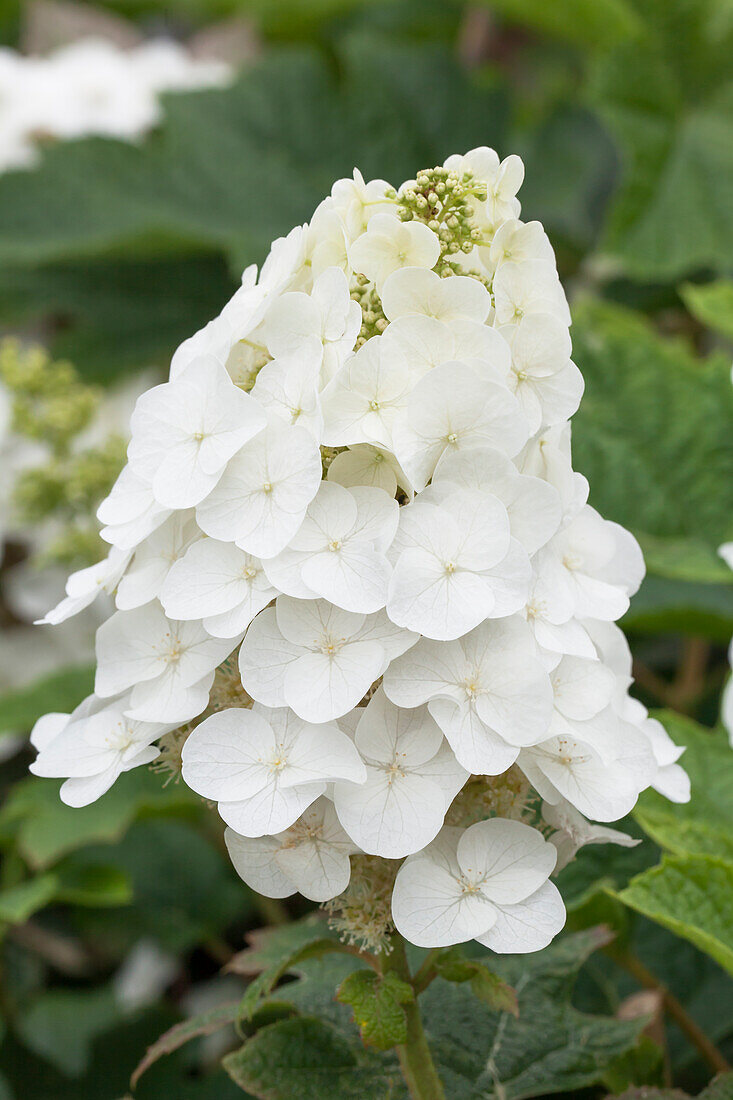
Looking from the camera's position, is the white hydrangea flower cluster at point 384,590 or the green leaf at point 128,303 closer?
the white hydrangea flower cluster at point 384,590

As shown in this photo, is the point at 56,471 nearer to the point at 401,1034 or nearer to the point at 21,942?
the point at 21,942

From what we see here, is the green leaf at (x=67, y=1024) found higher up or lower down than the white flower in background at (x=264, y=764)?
lower down

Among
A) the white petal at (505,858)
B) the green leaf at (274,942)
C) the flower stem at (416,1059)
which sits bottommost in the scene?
the green leaf at (274,942)

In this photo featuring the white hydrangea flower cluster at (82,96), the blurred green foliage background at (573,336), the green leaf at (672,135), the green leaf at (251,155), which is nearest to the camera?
the blurred green foliage background at (573,336)

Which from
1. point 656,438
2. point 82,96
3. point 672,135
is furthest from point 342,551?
point 82,96

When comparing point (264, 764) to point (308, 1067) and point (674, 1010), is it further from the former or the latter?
point (674, 1010)

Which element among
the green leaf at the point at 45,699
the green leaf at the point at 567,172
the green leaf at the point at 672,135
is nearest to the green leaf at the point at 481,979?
the green leaf at the point at 45,699

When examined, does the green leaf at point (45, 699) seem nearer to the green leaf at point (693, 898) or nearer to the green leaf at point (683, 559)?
the green leaf at point (683, 559)
